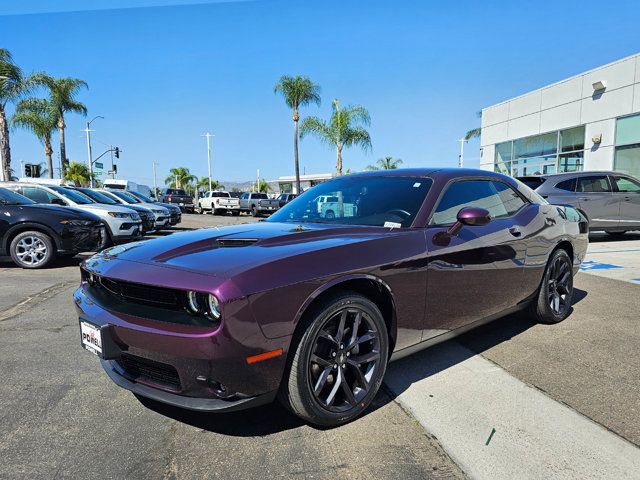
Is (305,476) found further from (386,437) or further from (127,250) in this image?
(127,250)

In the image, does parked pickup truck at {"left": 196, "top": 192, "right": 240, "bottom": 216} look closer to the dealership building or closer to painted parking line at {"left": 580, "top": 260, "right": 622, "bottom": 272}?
the dealership building

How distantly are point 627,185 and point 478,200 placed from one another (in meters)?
9.36

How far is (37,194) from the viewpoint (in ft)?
34.7

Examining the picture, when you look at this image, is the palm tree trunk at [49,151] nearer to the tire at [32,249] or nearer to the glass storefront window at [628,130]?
the tire at [32,249]

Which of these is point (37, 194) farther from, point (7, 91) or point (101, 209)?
point (7, 91)

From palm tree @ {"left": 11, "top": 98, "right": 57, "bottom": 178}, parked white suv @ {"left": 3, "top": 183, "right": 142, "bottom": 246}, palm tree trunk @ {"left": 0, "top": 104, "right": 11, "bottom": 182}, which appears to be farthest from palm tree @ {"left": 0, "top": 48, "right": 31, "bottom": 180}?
parked white suv @ {"left": 3, "top": 183, "right": 142, "bottom": 246}

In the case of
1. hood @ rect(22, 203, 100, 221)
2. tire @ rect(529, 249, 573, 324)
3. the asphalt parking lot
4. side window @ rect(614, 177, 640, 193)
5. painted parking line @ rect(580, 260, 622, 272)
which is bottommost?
the asphalt parking lot

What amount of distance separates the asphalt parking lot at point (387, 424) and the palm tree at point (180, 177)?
283 ft

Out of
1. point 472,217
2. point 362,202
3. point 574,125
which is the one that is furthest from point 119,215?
point 574,125

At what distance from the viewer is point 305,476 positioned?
2102mm

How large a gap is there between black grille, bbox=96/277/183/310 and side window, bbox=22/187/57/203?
947 cm

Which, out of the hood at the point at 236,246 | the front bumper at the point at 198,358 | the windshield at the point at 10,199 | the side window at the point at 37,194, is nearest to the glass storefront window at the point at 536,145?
the side window at the point at 37,194

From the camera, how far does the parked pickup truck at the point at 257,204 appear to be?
30859 millimetres

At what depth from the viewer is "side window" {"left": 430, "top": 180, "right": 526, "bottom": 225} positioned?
3285 mm
